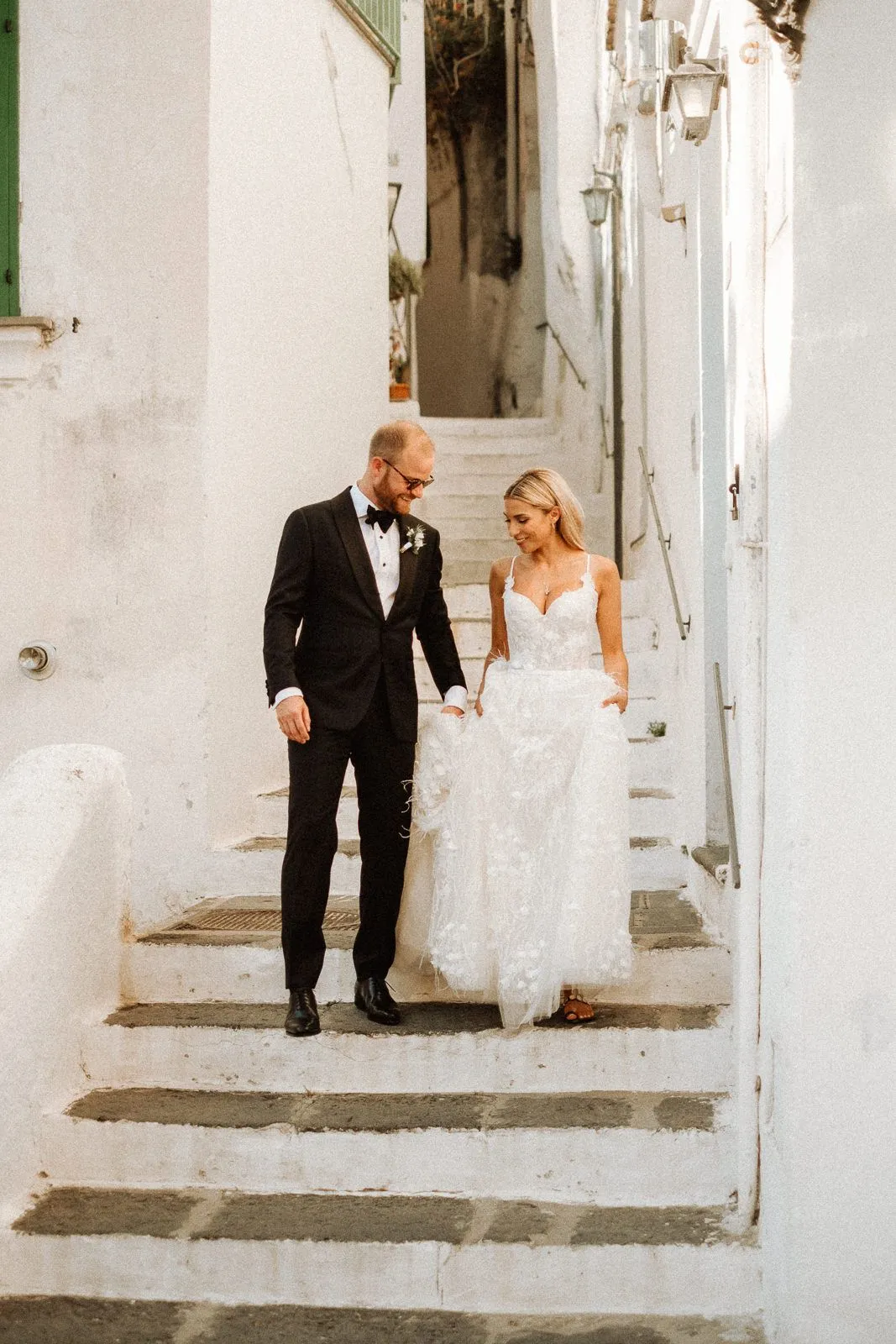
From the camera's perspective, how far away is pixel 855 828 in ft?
12.0

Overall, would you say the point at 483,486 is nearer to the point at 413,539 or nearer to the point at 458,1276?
the point at 413,539

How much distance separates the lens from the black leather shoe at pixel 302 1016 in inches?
189

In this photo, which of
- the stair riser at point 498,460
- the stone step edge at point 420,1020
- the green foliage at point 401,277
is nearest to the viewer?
the stone step edge at point 420,1020

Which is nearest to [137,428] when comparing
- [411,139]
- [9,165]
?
[9,165]

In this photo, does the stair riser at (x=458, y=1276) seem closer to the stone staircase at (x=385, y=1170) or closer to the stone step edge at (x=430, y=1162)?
the stone staircase at (x=385, y=1170)

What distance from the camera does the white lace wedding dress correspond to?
465 centimetres

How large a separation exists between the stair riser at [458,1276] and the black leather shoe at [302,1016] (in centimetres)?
82

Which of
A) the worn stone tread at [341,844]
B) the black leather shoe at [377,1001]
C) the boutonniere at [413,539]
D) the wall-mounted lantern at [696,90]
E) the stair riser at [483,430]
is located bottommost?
the black leather shoe at [377,1001]

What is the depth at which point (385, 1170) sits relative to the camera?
14.5 ft

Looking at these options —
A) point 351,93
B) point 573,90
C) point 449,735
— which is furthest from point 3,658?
point 573,90

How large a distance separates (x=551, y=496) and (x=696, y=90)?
1.38 metres

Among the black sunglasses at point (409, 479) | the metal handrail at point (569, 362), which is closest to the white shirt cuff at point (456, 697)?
the black sunglasses at point (409, 479)

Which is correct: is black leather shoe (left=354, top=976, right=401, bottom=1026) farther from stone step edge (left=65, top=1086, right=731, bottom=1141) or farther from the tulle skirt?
stone step edge (left=65, top=1086, right=731, bottom=1141)

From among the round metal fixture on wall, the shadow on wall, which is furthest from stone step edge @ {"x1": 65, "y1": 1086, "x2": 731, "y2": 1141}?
the shadow on wall
